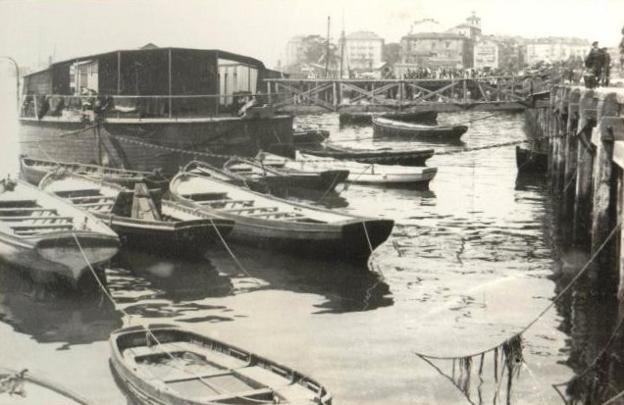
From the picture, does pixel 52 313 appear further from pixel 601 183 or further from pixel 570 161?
pixel 570 161

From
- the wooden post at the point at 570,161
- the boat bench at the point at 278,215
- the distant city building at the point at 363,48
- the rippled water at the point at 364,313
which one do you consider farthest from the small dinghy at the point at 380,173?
the distant city building at the point at 363,48

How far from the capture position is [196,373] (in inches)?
393

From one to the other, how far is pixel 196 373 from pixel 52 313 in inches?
188

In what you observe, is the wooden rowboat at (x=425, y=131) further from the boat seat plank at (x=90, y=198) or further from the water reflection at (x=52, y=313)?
the water reflection at (x=52, y=313)

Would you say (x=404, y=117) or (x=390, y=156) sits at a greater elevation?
(x=404, y=117)

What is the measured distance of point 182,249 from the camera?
1670 cm

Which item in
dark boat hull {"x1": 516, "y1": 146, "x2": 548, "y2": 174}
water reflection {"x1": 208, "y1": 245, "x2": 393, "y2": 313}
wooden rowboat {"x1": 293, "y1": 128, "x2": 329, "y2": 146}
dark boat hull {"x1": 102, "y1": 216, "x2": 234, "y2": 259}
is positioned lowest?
water reflection {"x1": 208, "y1": 245, "x2": 393, "y2": 313}

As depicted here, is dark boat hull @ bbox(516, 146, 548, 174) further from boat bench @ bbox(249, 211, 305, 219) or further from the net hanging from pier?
the net hanging from pier

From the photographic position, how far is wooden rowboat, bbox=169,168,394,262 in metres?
16.1

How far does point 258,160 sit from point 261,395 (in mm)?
18432

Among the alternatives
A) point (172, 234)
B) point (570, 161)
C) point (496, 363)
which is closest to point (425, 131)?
point (570, 161)

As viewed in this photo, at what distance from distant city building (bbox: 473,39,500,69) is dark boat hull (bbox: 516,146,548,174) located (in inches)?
3800

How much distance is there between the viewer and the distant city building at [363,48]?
130 meters

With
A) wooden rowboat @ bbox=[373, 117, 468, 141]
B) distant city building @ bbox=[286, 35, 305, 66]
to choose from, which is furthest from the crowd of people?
distant city building @ bbox=[286, 35, 305, 66]
